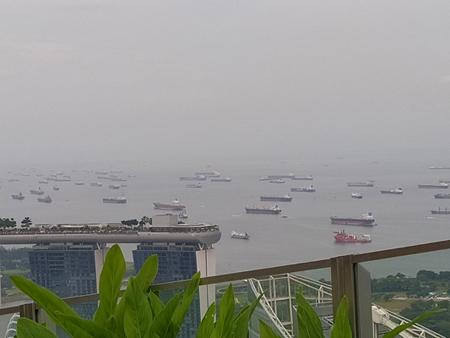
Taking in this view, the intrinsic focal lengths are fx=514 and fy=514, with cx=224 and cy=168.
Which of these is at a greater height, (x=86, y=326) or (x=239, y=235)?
(x=86, y=326)

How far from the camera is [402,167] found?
10.1 metres

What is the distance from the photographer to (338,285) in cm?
119

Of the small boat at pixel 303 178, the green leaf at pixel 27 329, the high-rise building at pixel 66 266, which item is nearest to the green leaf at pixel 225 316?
the green leaf at pixel 27 329

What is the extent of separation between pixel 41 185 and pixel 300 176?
18.0ft

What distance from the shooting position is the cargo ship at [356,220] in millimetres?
10332

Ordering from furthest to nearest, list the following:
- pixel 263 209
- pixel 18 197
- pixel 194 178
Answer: pixel 194 178 → pixel 263 209 → pixel 18 197

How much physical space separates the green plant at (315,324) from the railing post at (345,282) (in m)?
0.06

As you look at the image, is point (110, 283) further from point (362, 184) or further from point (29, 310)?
point (362, 184)

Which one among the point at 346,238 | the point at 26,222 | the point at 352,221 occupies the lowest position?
the point at 346,238

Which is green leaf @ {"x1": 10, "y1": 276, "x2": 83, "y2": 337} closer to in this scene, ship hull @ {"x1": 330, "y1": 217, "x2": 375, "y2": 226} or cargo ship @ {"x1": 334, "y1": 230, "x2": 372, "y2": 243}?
cargo ship @ {"x1": 334, "y1": 230, "x2": 372, "y2": 243}

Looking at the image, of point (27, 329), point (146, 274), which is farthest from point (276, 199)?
point (27, 329)

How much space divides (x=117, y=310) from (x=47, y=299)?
0.54ft

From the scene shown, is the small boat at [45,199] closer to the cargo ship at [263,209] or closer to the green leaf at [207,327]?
the cargo ship at [263,209]

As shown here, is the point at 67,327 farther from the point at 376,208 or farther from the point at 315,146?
the point at 315,146
